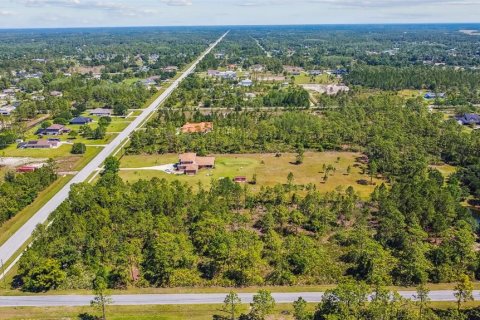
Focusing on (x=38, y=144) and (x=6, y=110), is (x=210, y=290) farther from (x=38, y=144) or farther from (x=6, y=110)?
(x=6, y=110)

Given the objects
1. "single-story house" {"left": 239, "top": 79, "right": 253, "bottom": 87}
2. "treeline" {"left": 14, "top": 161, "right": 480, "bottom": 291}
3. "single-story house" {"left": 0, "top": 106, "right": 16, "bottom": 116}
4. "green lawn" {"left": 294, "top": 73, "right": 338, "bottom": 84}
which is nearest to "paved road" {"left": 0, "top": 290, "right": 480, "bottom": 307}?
"treeline" {"left": 14, "top": 161, "right": 480, "bottom": 291}

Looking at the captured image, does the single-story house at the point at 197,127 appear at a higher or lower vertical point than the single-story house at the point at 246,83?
lower

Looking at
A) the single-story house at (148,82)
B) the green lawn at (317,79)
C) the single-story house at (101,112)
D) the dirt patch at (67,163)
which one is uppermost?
the single-story house at (148,82)

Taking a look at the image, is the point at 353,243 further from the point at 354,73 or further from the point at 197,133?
the point at 354,73

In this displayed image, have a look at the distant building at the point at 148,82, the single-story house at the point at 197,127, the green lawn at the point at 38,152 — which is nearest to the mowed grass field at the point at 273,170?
the single-story house at the point at 197,127

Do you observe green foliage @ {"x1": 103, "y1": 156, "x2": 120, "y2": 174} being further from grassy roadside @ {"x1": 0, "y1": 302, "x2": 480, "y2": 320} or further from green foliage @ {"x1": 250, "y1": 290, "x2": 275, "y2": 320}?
green foliage @ {"x1": 250, "y1": 290, "x2": 275, "y2": 320}

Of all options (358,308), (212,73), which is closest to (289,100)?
(212,73)

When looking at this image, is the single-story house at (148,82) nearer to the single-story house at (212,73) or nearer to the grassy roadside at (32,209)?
the single-story house at (212,73)
